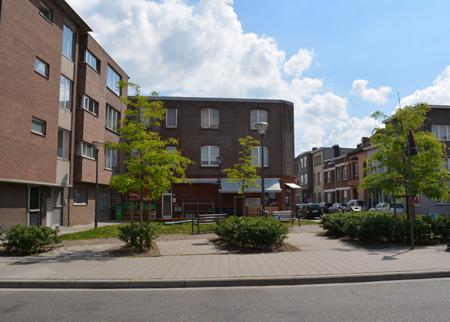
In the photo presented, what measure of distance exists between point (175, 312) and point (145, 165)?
8.26 metres

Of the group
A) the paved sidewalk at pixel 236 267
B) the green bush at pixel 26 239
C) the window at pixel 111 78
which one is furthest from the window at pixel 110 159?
the paved sidewalk at pixel 236 267

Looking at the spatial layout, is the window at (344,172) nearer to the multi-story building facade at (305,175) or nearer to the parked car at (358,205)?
the multi-story building facade at (305,175)

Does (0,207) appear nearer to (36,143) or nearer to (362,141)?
(36,143)

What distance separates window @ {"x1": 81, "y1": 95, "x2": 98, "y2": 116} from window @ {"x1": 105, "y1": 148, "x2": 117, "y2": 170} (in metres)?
3.76

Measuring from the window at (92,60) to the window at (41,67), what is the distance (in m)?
4.94

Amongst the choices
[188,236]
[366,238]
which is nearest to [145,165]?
[188,236]

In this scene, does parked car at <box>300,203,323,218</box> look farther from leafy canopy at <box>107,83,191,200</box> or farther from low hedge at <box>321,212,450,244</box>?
leafy canopy at <box>107,83,191,200</box>

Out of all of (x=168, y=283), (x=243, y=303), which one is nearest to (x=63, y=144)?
(x=168, y=283)

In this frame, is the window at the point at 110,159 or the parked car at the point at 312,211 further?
the parked car at the point at 312,211

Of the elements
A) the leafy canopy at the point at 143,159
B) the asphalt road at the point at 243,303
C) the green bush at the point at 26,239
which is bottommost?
the asphalt road at the point at 243,303

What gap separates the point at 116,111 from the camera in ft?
110

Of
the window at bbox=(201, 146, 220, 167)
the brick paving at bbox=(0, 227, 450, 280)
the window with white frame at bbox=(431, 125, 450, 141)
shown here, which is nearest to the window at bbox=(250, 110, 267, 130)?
the window at bbox=(201, 146, 220, 167)

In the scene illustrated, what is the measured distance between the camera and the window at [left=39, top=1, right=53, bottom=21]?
74.6ft

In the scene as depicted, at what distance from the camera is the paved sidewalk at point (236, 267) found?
9.56 meters
